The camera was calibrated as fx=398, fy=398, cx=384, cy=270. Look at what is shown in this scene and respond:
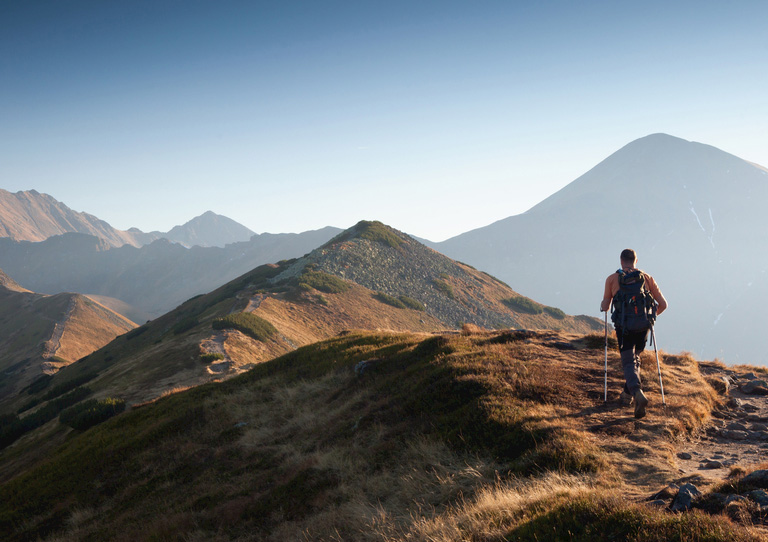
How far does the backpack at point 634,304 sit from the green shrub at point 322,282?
153 ft

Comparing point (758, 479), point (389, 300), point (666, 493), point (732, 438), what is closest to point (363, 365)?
point (732, 438)

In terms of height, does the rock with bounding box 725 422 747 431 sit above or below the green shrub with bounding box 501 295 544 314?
above

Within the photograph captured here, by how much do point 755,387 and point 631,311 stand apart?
5.84m

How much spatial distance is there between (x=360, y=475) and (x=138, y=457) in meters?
9.16

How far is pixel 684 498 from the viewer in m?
4.78

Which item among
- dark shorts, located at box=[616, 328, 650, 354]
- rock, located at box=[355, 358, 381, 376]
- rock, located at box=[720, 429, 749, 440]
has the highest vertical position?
dark shorts, located at box=[616, 328, 650, 354]

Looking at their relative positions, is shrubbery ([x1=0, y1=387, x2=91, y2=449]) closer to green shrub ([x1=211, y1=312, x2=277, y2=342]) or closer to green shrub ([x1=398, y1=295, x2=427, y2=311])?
green shrub ([x1=211, y1=312, x2=277, y2=342])

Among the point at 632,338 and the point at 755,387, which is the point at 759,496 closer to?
the point at 632,338

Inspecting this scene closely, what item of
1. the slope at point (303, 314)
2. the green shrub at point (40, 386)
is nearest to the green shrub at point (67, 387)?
the slope at point (303, 314)

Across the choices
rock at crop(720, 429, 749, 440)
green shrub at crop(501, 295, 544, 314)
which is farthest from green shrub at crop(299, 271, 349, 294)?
rock at crop(720, 429, 749, 440)

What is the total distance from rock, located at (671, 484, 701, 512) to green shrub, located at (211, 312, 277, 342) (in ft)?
108

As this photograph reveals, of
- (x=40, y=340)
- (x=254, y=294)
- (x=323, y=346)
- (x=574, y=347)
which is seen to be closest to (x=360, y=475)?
(x=574, y=347)

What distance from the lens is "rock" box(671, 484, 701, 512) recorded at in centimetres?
467

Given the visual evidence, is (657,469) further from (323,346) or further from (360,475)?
(323,346)
